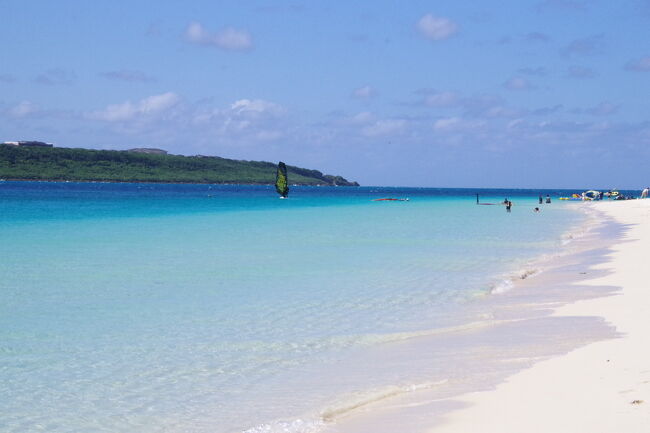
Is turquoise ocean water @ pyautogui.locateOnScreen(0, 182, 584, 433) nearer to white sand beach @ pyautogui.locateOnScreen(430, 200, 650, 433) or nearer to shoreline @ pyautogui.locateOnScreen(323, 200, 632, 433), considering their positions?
shoreline @ pyautogui.locateOnScreen(323, 200, 632, 433)

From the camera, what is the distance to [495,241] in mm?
34719

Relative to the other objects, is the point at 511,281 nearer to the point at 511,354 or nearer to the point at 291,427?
the point at 511,354

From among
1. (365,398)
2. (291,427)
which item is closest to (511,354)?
(365,398)

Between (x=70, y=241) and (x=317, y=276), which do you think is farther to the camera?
(x=70, y=241)

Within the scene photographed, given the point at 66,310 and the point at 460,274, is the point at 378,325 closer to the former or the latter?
the point at 66,310

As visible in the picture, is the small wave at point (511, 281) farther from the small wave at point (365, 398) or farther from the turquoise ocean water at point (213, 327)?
the small wave at point (365, 398)

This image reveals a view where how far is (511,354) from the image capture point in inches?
406

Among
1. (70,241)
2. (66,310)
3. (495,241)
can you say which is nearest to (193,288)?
(66,310)

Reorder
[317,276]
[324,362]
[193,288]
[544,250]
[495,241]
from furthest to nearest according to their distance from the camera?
[495,241] < [544,250] < [317,276] < [193,288] < [324,362]

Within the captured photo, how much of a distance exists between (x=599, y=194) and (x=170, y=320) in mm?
132242

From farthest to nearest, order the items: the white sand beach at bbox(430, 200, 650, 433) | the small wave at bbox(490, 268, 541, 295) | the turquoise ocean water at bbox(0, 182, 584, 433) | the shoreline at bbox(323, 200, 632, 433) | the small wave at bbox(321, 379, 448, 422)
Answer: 1. the small wave at bbox(490, 268, 541, 295)
2. the turquoise ocean water at bbox(0, 182, 584, 433)
3. the small wave at bbox(321, 379, 448, 422)
4. the shoreline at bbox(323, 200, 632, 433)
5. the white sand beach at bbox(430, 200, 650, 433)

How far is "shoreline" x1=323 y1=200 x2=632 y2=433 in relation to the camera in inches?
291

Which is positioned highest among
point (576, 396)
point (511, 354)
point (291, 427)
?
point (576, 396)

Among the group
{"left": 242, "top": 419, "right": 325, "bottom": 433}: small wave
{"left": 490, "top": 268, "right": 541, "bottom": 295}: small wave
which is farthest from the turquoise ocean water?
{"left": 490, "top": 268, "right": 541, "bottom": 295}: small wave
